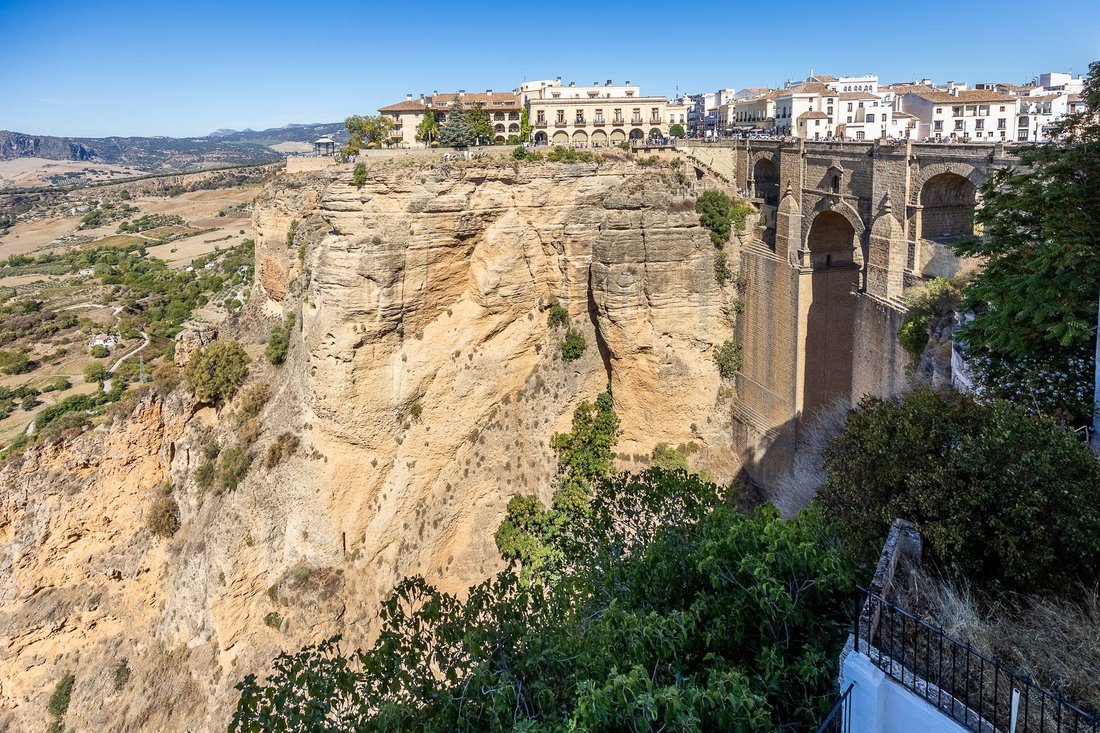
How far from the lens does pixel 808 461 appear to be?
55.0 ft

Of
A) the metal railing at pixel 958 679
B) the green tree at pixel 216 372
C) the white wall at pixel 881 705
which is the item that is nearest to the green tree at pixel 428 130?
the green tree at pixel 216 372

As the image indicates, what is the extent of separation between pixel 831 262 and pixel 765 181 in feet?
15.8

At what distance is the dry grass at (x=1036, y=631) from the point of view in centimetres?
492

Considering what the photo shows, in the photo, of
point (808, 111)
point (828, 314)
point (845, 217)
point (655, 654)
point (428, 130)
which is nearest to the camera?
point (655, 654)

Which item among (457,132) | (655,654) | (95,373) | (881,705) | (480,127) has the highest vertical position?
(480,127)

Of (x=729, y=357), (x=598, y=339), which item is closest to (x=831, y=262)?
(x=729, y=357)

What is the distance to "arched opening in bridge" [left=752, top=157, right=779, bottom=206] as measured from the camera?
2298 cm

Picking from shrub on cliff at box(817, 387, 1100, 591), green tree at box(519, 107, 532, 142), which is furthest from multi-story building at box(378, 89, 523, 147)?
shrub on cliff at box(817, 387, 1100, 591)

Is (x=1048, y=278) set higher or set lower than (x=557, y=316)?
higher

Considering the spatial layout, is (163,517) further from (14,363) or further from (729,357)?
(14,363)

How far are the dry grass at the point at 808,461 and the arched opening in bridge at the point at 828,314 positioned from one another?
75 cm

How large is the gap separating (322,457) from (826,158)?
14.8 metres

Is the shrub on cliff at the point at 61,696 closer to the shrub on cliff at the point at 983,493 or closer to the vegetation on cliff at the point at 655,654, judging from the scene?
the vegetation on cliff at the point at 655,654

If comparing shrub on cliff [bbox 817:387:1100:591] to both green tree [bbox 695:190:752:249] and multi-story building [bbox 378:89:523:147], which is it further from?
multi-story building [bbox 378:89:523:147]
